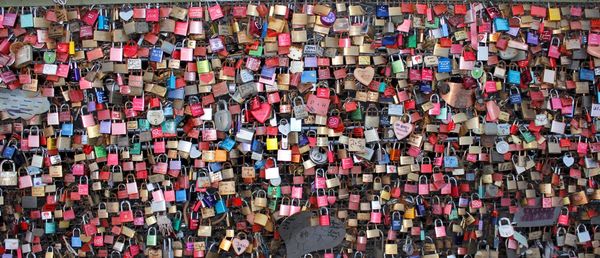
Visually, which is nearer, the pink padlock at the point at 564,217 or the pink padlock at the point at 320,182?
the pink padlock at the point at 320,182

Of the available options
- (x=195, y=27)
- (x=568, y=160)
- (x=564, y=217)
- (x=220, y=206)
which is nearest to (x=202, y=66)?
(x=195, y=27)

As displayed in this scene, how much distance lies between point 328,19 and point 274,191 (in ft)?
3.92

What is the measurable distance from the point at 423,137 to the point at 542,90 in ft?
2.83

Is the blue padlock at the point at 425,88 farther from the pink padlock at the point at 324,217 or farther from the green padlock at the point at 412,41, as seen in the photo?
the pink padlock at the point at 324,217

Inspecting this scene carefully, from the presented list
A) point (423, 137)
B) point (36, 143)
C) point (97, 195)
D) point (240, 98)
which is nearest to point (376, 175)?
point (423, 137)

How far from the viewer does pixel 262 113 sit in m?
4.17

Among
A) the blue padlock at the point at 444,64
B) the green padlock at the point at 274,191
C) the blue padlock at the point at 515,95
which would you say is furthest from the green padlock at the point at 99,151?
the blue padlock at the point at 515,95

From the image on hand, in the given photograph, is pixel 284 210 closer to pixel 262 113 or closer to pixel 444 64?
pixel 262 113

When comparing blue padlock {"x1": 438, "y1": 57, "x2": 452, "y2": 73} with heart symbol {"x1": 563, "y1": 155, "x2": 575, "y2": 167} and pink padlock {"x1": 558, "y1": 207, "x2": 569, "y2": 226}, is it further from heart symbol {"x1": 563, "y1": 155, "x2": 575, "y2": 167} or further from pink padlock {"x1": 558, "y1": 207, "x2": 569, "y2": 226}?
pink padlock {"x1": 558, "y1": 207, "x2": 569, "y2": 226}

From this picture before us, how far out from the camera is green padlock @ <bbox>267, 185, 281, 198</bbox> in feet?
14.1

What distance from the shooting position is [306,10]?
4160mm

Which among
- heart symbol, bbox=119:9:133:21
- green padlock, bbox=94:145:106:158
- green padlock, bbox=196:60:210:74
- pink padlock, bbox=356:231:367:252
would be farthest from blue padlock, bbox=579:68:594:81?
green padlock, bbox=94:145:106:158

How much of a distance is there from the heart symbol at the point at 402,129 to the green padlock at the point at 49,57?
228 cm

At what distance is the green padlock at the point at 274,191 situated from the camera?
4.29 meters
